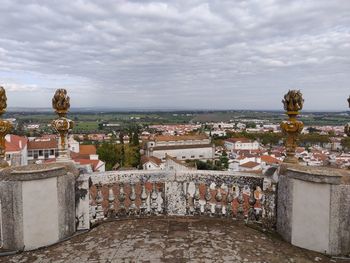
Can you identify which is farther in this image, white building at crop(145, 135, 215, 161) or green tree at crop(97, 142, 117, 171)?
white building at crop(145, 135, 215, 161)

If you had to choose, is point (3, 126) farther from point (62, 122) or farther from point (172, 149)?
point (172, 149)

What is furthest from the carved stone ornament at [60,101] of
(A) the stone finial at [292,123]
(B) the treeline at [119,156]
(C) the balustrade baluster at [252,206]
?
(B) the treeline at [119,156]

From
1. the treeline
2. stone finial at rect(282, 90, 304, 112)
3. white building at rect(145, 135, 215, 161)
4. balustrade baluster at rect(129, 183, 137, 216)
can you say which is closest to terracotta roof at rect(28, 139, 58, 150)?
the treeline

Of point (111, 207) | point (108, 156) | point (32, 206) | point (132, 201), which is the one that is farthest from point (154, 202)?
point (108, 156)

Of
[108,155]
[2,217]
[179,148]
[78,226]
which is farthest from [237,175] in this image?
[179,148]

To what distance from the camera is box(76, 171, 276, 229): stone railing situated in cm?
566

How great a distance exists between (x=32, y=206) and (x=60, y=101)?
179 cm

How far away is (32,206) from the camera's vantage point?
191 inches

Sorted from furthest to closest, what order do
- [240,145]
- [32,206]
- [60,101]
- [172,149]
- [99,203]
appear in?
[240,145], [172,149], [99,203], [60,101], [32,206]

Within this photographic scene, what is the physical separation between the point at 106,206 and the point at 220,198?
2.07 m

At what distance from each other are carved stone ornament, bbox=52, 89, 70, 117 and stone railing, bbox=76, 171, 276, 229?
4.07ft

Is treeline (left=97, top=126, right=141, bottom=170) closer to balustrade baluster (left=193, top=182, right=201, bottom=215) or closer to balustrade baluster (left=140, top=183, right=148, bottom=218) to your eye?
balustrade baluster (left=140, top=183, right=148, bottom=218)

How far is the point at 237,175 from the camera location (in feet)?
19.0

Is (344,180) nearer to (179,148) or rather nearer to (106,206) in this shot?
(106,206)
